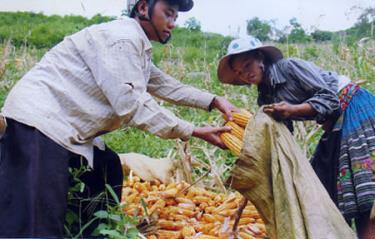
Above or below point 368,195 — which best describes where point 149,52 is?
above

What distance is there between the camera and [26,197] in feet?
7.34

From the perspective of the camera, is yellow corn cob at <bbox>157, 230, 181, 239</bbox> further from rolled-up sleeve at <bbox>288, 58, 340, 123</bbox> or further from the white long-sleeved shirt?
rolled-up sleeve at <bbox>288, 58, 340, 123</bbox>

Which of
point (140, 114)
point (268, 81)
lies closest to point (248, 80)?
point (268, 81)

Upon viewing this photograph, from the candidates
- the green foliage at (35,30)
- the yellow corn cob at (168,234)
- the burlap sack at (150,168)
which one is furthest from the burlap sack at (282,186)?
the green foliage at (35,30)

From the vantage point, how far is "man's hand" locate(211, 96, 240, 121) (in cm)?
277

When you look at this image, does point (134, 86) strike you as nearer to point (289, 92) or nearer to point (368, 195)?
point (289, 92)

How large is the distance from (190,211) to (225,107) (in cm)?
61

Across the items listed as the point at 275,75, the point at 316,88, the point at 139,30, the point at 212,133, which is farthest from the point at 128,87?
the point at 316,88

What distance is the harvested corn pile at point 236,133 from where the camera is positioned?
A: 2.45m

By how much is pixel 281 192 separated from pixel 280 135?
0.78 ft

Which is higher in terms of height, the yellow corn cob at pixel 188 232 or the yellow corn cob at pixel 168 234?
the yellow corn cob at pixel 188 232

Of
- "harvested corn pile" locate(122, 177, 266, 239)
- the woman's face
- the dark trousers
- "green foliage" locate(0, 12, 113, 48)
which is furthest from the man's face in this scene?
"green foliage" locate(0, 12, 113, 48)

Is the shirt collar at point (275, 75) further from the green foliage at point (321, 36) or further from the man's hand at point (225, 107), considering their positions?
the green foliage at point (321, 36)

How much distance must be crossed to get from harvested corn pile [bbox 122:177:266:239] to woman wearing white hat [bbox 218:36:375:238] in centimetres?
46
